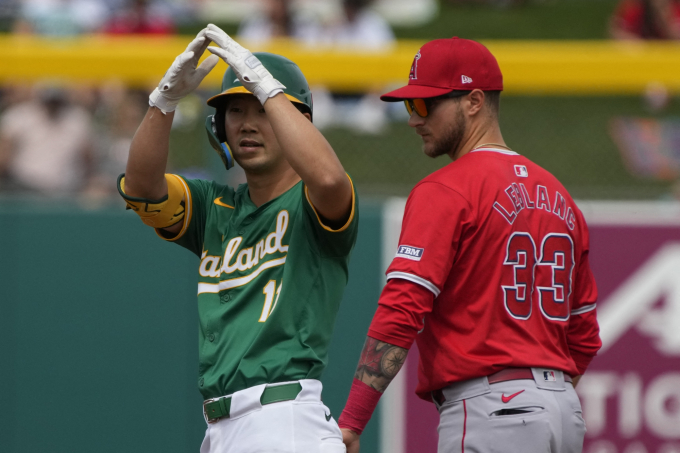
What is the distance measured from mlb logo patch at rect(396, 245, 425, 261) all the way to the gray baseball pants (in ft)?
1.47

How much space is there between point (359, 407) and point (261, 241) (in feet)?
2.00

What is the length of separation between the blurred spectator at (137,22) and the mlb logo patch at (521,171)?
5.29 m

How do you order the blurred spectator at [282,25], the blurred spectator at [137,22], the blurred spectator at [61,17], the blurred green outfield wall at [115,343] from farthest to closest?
the blurred spectator at [137,22], the blurred spectator at [61,17], the blurred spectator at [282,25], the blurred green outfield wall at [115,343]

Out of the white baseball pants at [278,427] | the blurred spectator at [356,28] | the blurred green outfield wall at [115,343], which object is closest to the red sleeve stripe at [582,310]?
the white baseball pants at [278,427]

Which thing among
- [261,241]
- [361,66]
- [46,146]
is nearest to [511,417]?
[261,241]

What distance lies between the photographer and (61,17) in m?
7.38

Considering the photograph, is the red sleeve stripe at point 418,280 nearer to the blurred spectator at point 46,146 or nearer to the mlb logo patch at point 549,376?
the mlb logo patch at point 549,376

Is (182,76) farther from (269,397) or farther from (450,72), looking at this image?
(269,397)

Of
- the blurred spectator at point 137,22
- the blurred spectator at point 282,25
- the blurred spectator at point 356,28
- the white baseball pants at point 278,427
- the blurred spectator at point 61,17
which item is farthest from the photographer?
the blurred spectator at point 356,28

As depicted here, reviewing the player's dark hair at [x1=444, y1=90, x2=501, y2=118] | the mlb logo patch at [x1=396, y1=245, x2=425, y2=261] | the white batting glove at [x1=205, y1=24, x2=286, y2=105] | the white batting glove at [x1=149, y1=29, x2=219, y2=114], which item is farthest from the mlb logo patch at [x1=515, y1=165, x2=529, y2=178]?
the white batting glove at [x1=149, y1=29, x2=219, y2=114]

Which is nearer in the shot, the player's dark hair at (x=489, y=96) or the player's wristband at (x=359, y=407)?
the player's wristband at (x=359, y=407)

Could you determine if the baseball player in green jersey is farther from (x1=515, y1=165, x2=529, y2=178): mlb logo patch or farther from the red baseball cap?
(x1=515, y1=165, x2=529, y2=178): mlb logo patch

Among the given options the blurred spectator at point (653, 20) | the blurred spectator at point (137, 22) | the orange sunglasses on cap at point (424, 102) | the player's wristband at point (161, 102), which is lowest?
the player's wristband at point (161, 102)

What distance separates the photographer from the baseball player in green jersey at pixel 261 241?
2520 mm
